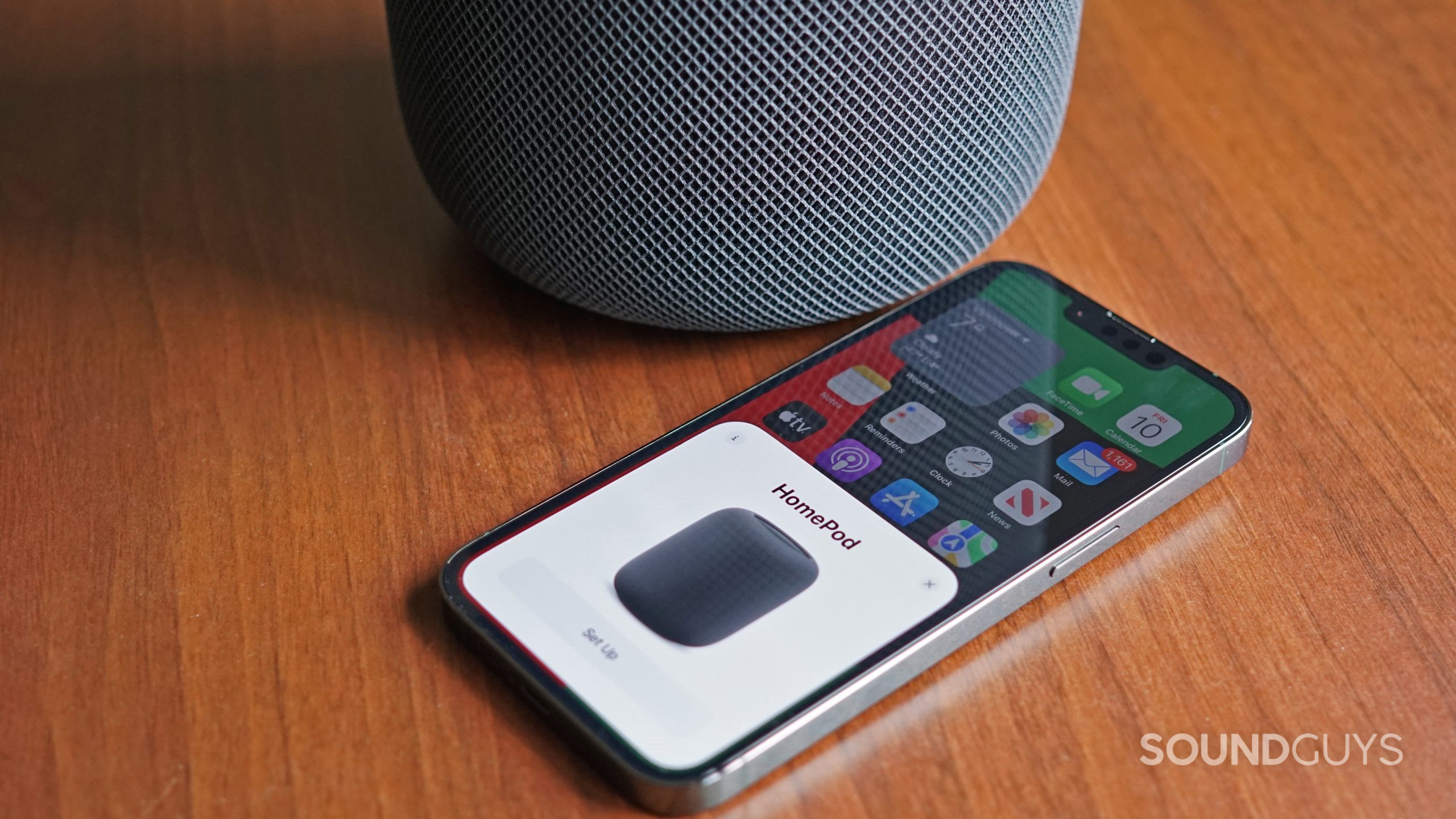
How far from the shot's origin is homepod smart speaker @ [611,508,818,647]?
33 centimetres

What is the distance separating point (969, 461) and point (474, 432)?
15cm

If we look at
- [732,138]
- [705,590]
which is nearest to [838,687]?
[705,590]

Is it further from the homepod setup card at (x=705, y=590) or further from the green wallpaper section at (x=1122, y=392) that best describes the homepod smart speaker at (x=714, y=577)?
the green wallpaper section at (x=1122, y=392)

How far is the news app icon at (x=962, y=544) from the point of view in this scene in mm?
346

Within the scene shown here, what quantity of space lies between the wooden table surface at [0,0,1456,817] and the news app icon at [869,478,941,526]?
4 cm

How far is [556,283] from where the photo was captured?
15.6 inches

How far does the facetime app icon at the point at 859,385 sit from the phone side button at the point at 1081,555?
0.27ft

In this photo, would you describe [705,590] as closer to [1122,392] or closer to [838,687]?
[838,687]

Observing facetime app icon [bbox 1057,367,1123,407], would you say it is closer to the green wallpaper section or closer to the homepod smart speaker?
the green wallpaper section

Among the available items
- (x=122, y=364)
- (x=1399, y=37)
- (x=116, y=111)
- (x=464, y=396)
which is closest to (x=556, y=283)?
(x=464, y=396)

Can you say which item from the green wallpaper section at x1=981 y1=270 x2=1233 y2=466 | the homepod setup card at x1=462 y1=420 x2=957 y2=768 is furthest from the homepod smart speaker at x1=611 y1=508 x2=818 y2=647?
the green wallpaper section at x1=981 y1=270 x2=1233 y2=466

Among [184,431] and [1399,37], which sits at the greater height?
[1399,37]

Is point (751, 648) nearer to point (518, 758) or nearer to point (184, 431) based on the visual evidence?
point (518, 758)

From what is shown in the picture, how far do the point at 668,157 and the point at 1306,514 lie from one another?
8.6 inches
